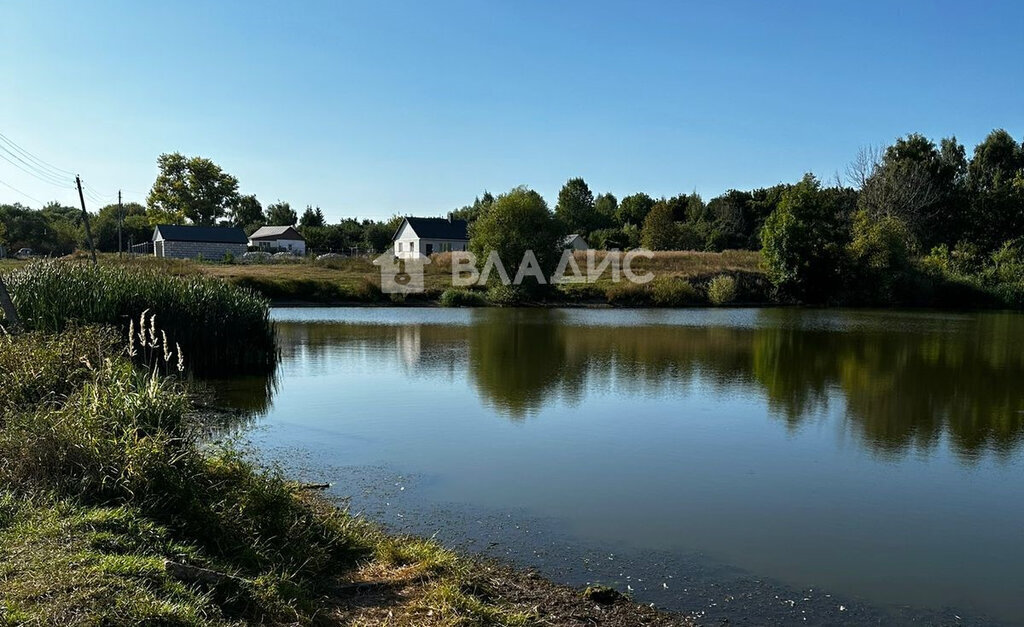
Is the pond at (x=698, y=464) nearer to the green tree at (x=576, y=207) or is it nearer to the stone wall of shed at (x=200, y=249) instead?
the stone wall of shed at (x=200, y=249)

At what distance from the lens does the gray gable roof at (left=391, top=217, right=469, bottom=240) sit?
209ft

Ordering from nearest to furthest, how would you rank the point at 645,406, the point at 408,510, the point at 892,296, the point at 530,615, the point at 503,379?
the point at 530,615 < the point at 408,510 < the point at 645,406 < the point at 503,379 < the point at 892,296

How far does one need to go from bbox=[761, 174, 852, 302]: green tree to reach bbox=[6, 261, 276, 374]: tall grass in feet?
112

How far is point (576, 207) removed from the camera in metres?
81.7

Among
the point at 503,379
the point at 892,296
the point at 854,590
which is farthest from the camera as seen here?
the point at 892,296

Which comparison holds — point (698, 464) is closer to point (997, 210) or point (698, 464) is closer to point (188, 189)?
point (997, 210)

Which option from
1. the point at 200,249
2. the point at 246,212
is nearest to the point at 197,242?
the point at 200,249

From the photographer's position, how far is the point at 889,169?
52.7 meters

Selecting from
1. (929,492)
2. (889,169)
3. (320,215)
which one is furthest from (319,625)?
(320,215)

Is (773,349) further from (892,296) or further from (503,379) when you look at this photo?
(892,296)

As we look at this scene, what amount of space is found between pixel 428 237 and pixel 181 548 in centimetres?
5979

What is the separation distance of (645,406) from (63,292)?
10.5 metres

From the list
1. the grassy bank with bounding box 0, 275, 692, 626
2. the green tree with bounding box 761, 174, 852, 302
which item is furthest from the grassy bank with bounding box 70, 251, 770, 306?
the grassy bank with bounding box 0, 275, 692, 626

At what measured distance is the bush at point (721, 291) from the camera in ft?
140
